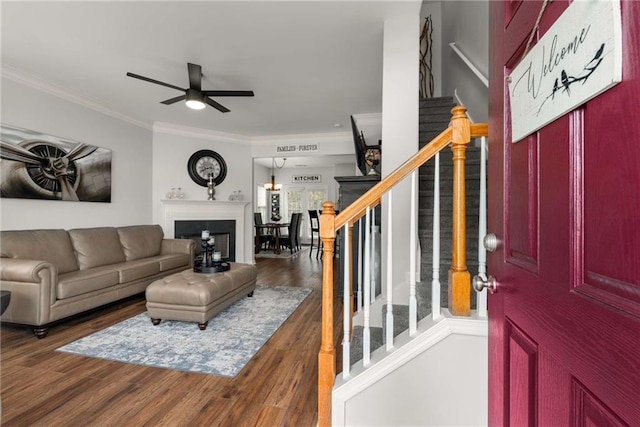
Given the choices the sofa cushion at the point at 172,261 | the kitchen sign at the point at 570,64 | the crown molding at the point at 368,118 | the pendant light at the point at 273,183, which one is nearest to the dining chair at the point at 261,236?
the pendant light at the point at 273,183

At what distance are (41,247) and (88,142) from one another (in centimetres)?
164

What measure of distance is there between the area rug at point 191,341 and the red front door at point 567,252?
6.09 feet

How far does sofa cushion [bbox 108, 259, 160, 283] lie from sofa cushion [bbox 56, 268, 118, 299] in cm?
8

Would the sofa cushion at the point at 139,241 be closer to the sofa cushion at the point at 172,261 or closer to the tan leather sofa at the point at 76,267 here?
the tan leather sofa at the point at 76,267

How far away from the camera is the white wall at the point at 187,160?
5.19m

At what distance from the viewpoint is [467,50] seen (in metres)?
3.36

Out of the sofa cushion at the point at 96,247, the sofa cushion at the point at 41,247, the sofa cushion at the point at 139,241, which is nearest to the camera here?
the sofa cushion at the point at 41,247

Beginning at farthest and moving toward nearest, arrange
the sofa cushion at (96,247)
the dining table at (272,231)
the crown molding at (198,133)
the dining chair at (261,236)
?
1. the dining chair at (261,236)
2. the dining table at (272,231)
3. the crown molding at (198,133)
4. the sofa cushion at (96,247)

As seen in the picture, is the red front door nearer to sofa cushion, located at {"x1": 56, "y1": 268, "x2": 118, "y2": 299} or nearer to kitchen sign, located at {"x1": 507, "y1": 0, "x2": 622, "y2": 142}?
kitchen sign, located at {"x1": 507, "y1": 0, "x2": 622, "y2": 142}

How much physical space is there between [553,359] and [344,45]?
9.28ft

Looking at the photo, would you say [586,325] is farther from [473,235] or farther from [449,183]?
[449,183]

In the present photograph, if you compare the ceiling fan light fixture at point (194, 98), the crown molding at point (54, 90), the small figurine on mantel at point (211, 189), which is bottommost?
the small figurine on mantel at point (211, 189)

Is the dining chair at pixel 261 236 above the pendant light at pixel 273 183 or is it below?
below

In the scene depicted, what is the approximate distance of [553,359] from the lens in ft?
1.85
